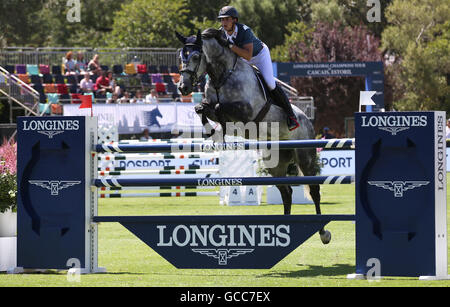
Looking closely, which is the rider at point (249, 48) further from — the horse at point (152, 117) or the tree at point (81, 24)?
the tree at point (81, 24)

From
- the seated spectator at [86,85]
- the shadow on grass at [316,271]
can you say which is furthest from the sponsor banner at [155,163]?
the shadow on grass at [316,271]

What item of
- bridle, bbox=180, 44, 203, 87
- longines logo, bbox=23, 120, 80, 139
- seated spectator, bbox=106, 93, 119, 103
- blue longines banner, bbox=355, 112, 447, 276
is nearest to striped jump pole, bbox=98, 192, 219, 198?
seated spectator, bbox=106, 93, 119, 103

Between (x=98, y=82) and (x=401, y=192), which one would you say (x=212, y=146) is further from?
(x=98, y=82)

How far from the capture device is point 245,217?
6.20 meters

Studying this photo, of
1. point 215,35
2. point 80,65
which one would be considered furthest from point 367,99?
point 80,65

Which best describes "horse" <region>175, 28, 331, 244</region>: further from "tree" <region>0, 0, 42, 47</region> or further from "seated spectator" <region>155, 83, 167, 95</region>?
"tree" <region>0, 0, 42, 47</region>

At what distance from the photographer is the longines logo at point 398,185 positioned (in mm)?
5824

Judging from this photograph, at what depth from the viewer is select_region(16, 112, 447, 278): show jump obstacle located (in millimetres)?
5809

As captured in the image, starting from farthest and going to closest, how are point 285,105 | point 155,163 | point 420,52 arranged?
point 420,52 → point 155,163 → point 285,105

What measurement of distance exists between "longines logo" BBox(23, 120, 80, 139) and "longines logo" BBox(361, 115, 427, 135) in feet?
7.03

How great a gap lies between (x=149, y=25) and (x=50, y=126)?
3420cm

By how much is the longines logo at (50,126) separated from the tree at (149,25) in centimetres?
3344
